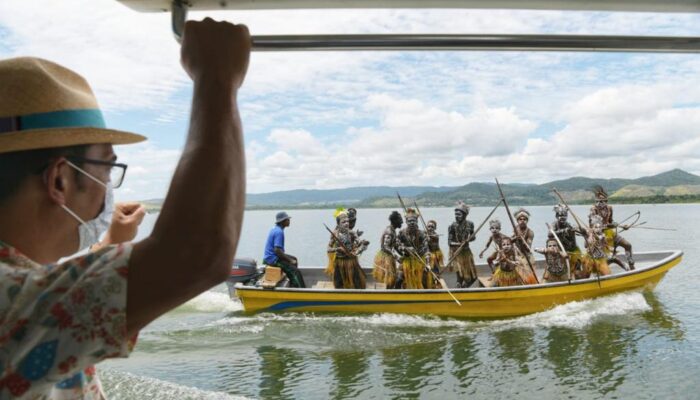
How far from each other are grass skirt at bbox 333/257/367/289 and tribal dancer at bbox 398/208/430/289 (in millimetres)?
1005

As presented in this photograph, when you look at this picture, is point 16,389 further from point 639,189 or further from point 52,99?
point 639,189

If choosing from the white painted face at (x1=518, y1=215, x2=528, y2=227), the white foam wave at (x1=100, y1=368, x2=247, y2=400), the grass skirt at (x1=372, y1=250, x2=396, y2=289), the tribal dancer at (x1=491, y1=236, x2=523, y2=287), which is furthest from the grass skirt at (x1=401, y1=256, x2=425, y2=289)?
the white foam wave at (x1=100, y1=368, x2=247, y2=400)

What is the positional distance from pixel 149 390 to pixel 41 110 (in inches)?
294

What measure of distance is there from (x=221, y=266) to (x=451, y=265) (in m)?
11.1

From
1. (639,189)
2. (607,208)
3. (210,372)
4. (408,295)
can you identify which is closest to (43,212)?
(210,372)

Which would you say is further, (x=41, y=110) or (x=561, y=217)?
(x=561, y=217)

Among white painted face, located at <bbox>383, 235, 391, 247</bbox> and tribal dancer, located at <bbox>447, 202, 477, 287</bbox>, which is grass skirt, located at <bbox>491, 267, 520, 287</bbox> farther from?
white painted face, located at <bbox>383, 235, 391, 247</bbox>

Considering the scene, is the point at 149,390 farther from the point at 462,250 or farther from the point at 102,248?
the point at 102,248

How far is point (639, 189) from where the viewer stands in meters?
84.2

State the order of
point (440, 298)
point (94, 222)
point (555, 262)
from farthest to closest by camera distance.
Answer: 1. point (555, 262)
2. point (440, 298)
3. point (94, 222)

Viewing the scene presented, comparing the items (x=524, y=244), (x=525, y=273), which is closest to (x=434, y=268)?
(x=525, y=273)

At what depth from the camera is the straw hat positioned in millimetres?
784

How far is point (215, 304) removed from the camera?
1263 cm

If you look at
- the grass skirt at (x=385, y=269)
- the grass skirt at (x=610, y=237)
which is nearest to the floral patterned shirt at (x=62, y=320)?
the grass skirt at (x=385, y=269)
